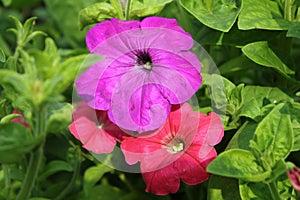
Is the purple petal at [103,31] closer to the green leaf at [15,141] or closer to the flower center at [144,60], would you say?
the flower center at [144,60]

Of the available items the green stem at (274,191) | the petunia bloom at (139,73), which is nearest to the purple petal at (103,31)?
the petunia bloom at (139,73)

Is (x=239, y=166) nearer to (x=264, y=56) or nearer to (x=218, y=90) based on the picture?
(x=218, y=90)

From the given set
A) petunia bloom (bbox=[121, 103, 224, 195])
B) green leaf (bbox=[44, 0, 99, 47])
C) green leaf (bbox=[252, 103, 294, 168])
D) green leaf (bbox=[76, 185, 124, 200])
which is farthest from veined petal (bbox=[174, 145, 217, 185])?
green leaf (bbox=[44, 0, 99, 47])

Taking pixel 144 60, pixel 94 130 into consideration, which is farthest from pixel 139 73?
pixel 94 130

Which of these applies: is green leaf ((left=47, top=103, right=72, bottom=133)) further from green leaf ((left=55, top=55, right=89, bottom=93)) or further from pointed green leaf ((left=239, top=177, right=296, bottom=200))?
pointed green leaf ((left=239, top=177, right=296, bottom=200))

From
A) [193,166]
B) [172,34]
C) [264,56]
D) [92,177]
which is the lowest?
[92,177]

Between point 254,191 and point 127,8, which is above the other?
point 127,8
